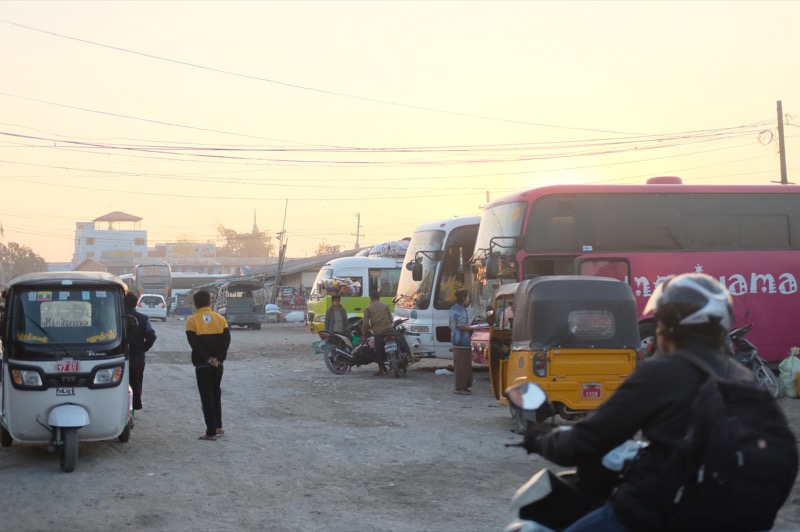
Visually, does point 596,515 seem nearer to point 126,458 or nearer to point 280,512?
point 280,512

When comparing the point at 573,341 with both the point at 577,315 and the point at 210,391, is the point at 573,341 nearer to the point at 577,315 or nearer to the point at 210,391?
the point at 577,315

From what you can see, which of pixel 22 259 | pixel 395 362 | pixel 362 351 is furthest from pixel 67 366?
pixel 22 259

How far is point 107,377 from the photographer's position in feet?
34.4

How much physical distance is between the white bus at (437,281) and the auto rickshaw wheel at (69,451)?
1301 cm

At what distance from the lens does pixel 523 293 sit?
42.4ft

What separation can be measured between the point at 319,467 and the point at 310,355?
1911 cm

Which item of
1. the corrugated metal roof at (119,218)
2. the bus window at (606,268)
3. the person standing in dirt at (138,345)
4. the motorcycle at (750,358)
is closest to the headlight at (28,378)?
the person standing in dirt at (138,345)

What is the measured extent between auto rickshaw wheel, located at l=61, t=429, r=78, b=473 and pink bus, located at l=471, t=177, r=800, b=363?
935cm

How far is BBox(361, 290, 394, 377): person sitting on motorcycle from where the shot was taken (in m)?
20.7

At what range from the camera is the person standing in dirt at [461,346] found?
17.7m

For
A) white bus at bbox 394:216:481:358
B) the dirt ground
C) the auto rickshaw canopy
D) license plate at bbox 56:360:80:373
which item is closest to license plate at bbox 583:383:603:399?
the auto rickshaw canopy

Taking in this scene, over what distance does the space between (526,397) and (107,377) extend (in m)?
7.86

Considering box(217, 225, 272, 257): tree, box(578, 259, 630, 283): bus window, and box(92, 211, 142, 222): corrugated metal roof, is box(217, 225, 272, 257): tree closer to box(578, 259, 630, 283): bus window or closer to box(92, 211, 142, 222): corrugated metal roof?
box(92, 211, 142, 222): corrugated metal roof

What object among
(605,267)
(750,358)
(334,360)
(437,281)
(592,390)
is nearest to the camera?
(592,390)
